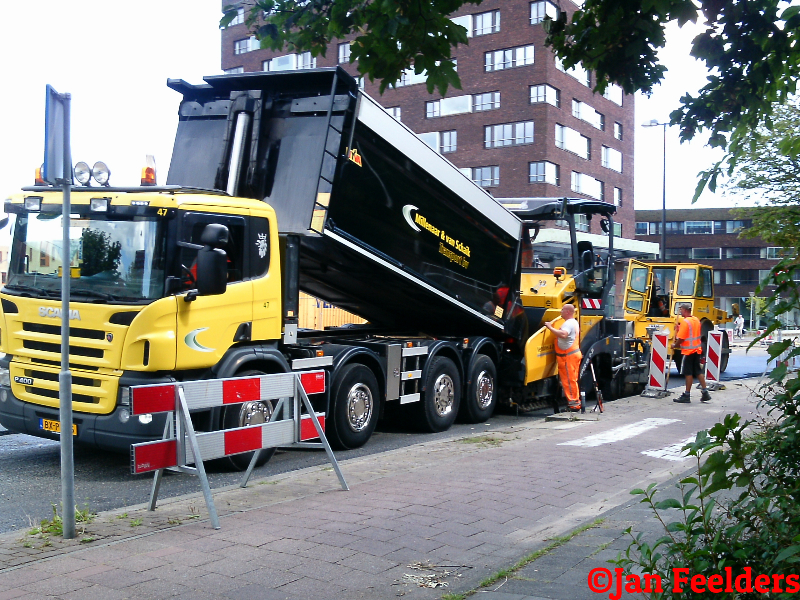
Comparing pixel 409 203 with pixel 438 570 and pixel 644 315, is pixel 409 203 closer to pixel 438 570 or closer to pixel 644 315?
pixel 438 570

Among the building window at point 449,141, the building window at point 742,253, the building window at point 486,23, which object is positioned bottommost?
the building window at point 742,253

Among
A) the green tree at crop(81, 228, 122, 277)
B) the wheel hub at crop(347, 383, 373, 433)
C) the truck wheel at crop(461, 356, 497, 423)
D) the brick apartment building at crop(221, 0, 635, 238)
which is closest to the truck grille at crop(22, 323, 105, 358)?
the green tree at crop(81, 228, 122, 277)

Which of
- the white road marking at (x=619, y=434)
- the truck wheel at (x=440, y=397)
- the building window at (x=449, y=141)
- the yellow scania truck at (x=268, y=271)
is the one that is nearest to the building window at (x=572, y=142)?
the building window at (x=449, y=141)

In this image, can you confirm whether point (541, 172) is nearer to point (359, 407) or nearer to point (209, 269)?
point (359, 407)

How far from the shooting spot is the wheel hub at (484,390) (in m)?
11.9

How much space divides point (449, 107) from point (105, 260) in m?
41.0

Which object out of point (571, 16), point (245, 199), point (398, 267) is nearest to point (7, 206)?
point (245, 199)

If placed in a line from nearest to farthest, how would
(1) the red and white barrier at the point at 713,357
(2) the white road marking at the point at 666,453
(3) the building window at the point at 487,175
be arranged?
(2) the white road marking at the point at 666,453
(1) the red and white barrier at the point at 713,357
(3) the building window at the point at 487,175

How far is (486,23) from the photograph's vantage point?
44875mm

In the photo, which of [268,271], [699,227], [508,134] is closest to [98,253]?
[268,271]

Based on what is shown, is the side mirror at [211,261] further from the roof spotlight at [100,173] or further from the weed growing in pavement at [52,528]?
the weed growing in pavement at [52,528]

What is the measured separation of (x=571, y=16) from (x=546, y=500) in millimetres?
3647

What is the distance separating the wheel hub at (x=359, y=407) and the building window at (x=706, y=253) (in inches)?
3067

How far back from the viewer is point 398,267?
991cm
